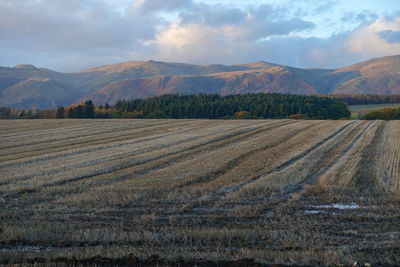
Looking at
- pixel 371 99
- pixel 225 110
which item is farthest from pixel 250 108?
pixel 371 99

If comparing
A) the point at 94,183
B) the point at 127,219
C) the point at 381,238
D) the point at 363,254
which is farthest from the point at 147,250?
the point at 94,183

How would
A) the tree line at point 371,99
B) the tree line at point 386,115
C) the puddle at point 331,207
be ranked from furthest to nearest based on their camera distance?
1. the tree line at point 371,99
2. the tree line at point 386,115
3. the puddle at point 331,207

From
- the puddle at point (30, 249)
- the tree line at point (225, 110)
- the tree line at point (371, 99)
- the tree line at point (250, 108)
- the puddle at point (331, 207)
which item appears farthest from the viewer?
the tree line at point (371, 99)

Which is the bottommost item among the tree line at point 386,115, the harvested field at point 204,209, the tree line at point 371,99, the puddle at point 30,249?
the puddle at point 30,249

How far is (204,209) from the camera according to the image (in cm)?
1099

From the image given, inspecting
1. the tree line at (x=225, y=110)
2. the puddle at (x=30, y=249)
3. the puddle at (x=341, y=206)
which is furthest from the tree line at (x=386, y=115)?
the puddle at (x=30, y=249)

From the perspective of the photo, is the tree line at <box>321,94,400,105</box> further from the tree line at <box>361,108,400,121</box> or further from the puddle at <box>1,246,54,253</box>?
the puddle at <box>1,246,54,253</box>

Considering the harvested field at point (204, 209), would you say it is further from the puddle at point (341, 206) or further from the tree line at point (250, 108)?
the tree line at point (250, 108)

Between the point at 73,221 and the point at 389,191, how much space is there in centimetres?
1117

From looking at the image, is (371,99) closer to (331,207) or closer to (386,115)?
(386,115)

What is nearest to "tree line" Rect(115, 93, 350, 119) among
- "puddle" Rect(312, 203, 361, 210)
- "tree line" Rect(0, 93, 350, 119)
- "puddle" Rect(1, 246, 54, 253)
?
"tree line" Rect(0, 93, 350, 119)

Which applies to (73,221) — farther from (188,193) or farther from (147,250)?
(188,193)

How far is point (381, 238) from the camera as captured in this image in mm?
8055

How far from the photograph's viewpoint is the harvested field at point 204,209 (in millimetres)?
7113
